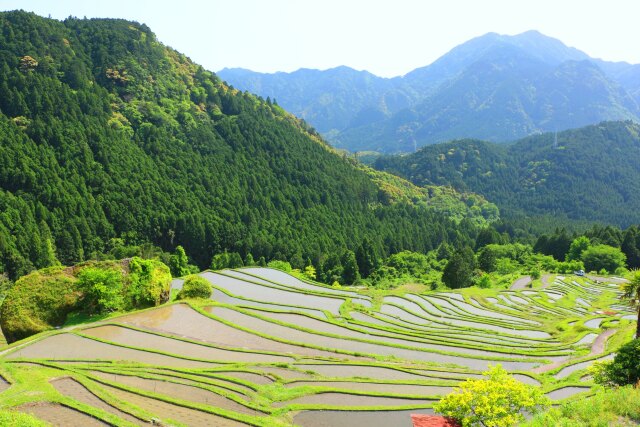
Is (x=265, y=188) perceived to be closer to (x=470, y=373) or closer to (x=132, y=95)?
(x=132, y=95)

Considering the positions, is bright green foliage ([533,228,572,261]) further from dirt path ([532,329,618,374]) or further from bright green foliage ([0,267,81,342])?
bright green foliage ([0,267,81,342])

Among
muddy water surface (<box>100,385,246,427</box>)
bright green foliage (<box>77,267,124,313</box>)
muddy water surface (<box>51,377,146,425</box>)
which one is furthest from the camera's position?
bright green foliage (<box>77,267,124,313</box>)

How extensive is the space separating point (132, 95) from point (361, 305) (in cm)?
13907

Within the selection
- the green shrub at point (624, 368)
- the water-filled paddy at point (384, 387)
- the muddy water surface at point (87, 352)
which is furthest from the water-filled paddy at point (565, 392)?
the muddy water surface at point (87, 352)

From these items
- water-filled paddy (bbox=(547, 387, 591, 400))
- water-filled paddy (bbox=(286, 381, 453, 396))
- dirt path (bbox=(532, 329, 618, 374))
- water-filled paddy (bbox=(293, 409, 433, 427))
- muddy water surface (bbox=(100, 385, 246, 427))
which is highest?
muddy water surface (bbox=(100, 385, 246, 427))

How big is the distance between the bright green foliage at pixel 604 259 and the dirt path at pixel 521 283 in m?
26.5

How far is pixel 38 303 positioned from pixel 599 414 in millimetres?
45098

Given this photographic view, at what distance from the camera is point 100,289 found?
45688 millimetres

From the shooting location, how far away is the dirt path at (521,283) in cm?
8606

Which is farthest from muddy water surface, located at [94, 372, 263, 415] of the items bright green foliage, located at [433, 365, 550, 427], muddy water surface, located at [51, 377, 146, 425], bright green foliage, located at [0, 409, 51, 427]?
bright green foliage, located at [433, 365, 550, 427]

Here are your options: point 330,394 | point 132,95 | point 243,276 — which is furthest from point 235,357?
point 132,95

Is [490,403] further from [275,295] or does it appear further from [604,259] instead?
[604,259]

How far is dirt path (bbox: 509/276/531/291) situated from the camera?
282 ft

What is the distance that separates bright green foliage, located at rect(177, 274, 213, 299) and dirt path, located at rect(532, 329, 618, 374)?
118 ft
